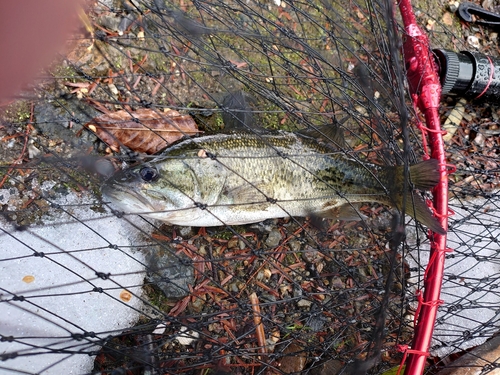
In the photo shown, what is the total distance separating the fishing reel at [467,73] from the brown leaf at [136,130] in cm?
250

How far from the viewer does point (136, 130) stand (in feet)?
11.9

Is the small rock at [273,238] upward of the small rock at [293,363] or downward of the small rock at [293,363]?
upward

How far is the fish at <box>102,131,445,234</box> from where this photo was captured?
325 centimetres

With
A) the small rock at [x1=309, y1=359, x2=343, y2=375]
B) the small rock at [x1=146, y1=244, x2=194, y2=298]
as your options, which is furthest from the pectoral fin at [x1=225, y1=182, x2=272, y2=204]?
the small rock at [x1=309, y1=359, x2=343, y2=375]

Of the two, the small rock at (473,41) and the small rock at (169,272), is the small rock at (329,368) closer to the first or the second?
the small rock at (169,272)

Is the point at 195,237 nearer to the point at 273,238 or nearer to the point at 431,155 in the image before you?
the point at 273,238

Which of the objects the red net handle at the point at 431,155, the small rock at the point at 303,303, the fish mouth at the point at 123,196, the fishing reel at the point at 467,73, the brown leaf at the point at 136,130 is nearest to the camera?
the red net handle at the point at 431,155

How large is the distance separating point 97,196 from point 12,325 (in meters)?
1.17

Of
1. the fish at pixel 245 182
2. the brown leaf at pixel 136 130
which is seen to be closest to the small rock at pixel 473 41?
the fish at pixel 245 182

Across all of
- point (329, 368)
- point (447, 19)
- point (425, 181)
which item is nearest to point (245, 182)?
point (425, 181)

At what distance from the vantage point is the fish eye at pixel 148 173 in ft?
10.6

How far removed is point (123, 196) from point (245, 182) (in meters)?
1.00

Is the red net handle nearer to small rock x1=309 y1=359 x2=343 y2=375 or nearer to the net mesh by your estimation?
the net mesh

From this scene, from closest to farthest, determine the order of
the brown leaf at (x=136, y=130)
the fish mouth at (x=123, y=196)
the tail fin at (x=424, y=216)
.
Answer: the tail fin at (x=424, y=216)
the fish mouth at (x=123, y=196)
the brown leaf at (x=136, y=130)
